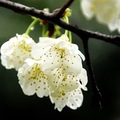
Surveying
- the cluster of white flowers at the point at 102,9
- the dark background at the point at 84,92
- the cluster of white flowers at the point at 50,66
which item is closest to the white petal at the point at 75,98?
the cluster of white flowers at the point at 50,66

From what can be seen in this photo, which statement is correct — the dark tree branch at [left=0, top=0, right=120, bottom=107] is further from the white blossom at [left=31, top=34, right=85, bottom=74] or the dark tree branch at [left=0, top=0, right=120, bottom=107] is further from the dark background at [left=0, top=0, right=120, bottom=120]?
the dark background at [left=0, top=0, right=120, bottom=120]

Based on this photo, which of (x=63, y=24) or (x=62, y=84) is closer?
(x=63, y=24)

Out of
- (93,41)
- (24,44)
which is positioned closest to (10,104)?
(93,41)

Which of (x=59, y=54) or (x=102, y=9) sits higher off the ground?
(x=102, y=9)

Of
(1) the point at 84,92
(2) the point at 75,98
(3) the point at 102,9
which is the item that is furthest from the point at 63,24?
(1) the point at 84,92

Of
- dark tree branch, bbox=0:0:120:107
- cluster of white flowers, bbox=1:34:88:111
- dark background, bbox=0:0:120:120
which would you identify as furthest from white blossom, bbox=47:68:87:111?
dark background, bbox=0:0:120:120

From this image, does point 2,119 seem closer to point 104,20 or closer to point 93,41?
point 93,41

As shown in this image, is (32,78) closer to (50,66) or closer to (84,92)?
(50,66)
